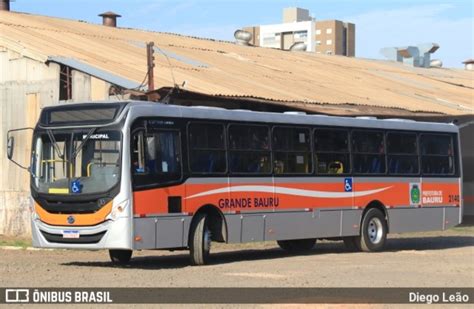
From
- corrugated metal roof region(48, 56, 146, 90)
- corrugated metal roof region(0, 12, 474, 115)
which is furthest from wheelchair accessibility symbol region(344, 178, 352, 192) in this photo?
corrugated metal roof region(48, 56, 146, 90)

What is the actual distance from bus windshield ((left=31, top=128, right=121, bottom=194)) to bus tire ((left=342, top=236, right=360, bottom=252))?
22.9ft

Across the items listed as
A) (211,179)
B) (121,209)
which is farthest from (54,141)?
(211,179)

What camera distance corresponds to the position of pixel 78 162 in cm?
1639

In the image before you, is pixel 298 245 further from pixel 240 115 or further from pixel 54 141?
pixel 54 141

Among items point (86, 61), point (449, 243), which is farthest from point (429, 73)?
point (86, 61)

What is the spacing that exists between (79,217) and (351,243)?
7.48 m

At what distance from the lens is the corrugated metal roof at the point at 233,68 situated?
2617 centimetres

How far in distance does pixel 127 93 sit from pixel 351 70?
1853cm

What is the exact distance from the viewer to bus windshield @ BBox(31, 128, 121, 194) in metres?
16.1

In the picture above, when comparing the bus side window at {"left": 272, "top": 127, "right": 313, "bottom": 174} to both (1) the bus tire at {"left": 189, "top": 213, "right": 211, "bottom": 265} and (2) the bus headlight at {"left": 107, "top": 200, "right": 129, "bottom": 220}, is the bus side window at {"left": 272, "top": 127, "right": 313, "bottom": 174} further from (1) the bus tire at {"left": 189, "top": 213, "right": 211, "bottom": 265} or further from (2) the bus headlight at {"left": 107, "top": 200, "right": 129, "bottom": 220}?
(2) the bus headlight at {"left": 107, "top": 200, "right": 129, "bottom": 220}

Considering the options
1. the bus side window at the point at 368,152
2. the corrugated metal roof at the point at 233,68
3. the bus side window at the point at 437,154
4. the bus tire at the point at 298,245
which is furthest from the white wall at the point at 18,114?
the bus side window at the point at 437,154

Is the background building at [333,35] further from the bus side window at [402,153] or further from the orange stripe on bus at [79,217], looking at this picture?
the orange stripe on bus at [79,217]

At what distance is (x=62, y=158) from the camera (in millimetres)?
16594

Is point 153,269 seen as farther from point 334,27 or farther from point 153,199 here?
point 334,27
